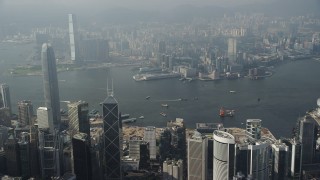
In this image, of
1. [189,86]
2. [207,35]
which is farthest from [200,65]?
[207,35]

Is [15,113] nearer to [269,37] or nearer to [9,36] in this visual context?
[9,36]

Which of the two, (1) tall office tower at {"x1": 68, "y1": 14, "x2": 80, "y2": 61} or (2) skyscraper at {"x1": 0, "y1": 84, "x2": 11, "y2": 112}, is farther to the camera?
(1) tall office tower at {"x1": 68, "y1": 14, "x2": 80, "y2": 61}

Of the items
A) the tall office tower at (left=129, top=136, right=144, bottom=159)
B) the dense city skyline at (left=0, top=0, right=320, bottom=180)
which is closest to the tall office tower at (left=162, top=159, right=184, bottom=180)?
the dense city skyline at (left=0, top=0, right=320, bottom=180)

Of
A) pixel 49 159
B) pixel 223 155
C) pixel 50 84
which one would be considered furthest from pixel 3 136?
pixel 223 155

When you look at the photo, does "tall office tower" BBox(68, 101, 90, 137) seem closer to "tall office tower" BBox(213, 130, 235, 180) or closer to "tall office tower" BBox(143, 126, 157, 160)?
"tall office tower" BBox(143, 126, 157, 160)

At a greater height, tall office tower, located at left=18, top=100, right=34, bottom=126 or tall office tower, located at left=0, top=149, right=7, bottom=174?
tall office tower, located at left=18, top=100, right=34, bottom=126

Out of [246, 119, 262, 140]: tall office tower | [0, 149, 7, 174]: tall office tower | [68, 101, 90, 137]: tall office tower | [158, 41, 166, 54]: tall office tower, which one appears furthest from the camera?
[158, 41, 166, 54]: tall office tower

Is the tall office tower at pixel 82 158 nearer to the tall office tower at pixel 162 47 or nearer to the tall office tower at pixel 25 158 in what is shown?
the tall office tower at pixel 25 158

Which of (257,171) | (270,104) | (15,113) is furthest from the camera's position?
(270,104)
